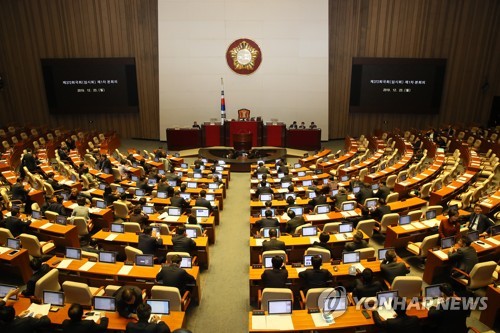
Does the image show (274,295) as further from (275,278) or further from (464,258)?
(464,258)

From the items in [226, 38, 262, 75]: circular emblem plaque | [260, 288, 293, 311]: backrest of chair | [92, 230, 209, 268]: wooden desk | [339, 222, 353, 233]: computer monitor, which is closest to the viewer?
[260, 288, 293, 311]: backrest of chair

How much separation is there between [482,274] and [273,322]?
12.7ft

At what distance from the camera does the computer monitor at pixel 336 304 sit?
5316 millimetres

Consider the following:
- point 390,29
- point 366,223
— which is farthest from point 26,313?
point 390,29

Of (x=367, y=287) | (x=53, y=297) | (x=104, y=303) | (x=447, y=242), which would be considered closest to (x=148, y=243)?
(x=104, y=303)

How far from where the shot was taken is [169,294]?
214 inches

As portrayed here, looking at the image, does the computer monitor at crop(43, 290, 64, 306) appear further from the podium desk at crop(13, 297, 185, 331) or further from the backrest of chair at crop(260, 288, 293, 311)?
the backrest of chair at crop(260, 288, 293, 311)

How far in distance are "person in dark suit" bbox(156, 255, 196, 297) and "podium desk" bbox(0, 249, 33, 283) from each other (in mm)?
3127

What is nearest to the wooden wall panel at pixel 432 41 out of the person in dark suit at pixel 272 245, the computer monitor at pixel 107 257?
the person in dark suit at pixel 272 245

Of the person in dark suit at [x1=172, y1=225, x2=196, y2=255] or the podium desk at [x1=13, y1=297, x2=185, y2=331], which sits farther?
the person in dark suit at [x1=172, y1=225, x2=196, y2=255]

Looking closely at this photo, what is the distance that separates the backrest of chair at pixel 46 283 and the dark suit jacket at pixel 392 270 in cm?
553

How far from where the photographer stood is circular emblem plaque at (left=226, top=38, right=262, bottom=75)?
64.6 ft

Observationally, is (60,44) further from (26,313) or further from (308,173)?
(26,313)

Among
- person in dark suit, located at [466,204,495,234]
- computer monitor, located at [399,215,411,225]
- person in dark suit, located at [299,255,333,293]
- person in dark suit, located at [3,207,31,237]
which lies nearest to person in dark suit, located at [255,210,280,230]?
person in dark suit, located at [299,255,333,293]
